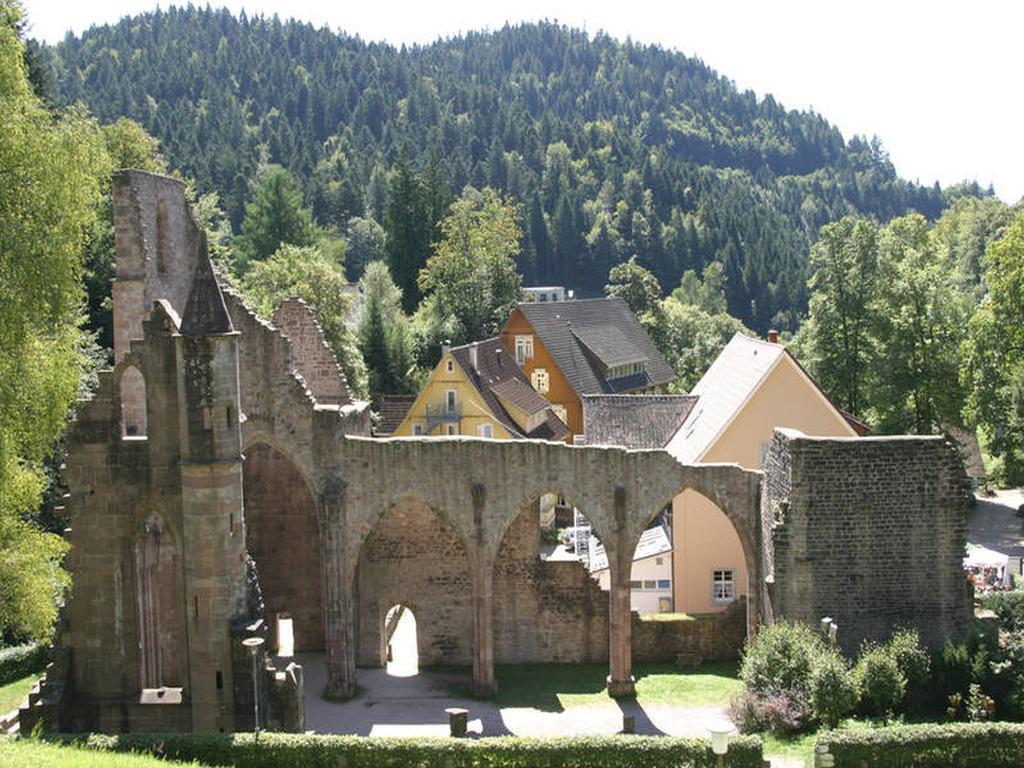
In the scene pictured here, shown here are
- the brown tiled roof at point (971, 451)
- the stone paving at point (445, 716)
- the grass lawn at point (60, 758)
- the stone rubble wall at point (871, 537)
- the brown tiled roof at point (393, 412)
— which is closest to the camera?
the grass lawn at point (60, 758)

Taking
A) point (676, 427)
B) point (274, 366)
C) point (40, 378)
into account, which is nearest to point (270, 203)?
point (676, 427)

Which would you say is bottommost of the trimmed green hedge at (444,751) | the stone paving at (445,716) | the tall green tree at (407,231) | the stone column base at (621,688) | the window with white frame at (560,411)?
the stone paving at (445,716)

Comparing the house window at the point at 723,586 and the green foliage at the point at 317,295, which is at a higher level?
the green foliage at the point at 317,295

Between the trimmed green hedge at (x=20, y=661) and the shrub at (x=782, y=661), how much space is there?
18772 millimetres

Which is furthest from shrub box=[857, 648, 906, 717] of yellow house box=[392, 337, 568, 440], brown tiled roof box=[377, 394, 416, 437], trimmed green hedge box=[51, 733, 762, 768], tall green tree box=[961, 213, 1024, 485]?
brown tiled roof box=[377, 394, 416, 437]

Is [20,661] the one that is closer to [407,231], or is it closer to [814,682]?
[814,682]

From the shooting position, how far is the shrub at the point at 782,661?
23.3m

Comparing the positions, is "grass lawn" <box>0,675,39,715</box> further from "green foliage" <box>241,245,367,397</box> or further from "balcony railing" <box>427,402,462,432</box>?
"green foliage" <box>241,245,367,397</box>

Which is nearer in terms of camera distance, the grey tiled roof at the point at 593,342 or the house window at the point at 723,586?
the house window at the point at 723,586

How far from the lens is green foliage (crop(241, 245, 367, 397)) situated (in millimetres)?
55844

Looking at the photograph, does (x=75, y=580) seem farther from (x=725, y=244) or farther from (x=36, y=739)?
(x=725, y=244)

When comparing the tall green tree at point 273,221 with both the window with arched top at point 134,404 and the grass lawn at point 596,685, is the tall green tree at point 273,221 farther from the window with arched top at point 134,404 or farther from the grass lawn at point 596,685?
the grass lawn at point 596,685

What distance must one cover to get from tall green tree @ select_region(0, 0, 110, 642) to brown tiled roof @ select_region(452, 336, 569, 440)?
3122cm

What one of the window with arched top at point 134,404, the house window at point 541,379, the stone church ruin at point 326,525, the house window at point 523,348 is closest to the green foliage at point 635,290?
the house window at point 523,348
